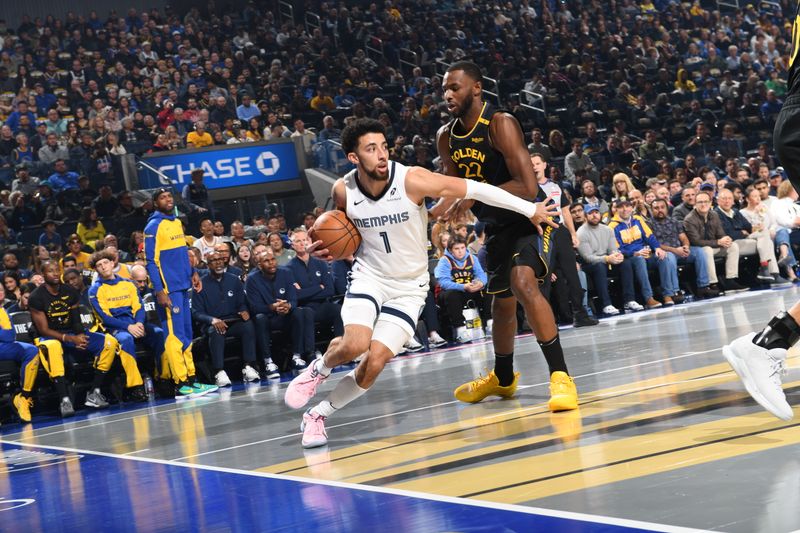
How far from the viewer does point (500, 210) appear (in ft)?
19.8

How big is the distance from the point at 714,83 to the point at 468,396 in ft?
59.7

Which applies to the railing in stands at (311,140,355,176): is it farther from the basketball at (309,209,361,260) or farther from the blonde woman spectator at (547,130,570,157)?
the basketball at (309,209,361,260)

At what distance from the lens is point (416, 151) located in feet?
56.7

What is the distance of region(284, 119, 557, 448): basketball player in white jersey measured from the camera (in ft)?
18.1

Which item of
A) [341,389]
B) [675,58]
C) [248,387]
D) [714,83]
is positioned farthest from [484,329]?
[675,58]

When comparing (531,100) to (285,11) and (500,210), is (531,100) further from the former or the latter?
(500,210)

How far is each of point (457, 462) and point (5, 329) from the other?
6.32 meters

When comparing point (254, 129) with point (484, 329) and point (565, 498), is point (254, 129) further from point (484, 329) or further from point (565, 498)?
point (565, 498)

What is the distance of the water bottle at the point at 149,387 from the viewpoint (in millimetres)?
10199

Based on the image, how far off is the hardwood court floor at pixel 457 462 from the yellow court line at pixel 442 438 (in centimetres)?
2

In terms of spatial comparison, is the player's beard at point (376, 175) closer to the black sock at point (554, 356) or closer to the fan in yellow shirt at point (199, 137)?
the black sock at point (554, 356)

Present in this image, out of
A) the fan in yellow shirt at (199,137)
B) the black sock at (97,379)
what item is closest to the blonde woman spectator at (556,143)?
the fan in yellow shirt at (199,137)

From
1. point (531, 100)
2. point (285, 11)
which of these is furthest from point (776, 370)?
point (285, 11)

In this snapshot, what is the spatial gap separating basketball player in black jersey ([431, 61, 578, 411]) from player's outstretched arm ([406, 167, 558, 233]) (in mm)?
250
